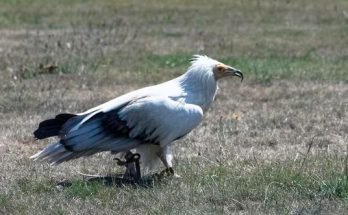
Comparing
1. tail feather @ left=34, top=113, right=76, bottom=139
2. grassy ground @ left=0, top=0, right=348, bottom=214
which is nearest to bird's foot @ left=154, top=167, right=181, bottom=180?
grassy ground @ left=0, top=0, right=348, bottom=214

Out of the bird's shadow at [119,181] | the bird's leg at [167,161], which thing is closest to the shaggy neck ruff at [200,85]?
the bird's leg at [167,161]

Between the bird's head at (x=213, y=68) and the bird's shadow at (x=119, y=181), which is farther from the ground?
the bird's head at (x=213, y=68)

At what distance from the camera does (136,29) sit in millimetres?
19953

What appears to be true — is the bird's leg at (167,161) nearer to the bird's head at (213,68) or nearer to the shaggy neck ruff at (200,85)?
the shaggy neck ruff at (200,85)

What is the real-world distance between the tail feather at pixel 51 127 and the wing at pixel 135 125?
0.08 metres

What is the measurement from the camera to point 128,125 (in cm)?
788

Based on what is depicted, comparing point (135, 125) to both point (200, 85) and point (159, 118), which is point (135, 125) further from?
point (200, 85)

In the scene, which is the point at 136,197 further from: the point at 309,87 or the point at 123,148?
the point at 309,87

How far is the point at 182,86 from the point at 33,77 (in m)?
6.24

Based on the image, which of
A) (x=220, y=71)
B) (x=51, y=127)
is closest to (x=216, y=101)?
(x=220, y=71)

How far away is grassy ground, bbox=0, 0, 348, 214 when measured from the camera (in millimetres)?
7195

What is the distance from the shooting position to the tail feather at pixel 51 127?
7.89m

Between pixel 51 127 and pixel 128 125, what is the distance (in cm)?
60

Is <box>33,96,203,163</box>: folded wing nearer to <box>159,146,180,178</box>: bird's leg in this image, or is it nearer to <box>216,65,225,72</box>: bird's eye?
<box>159,146,180,178</box>: bird's leg
